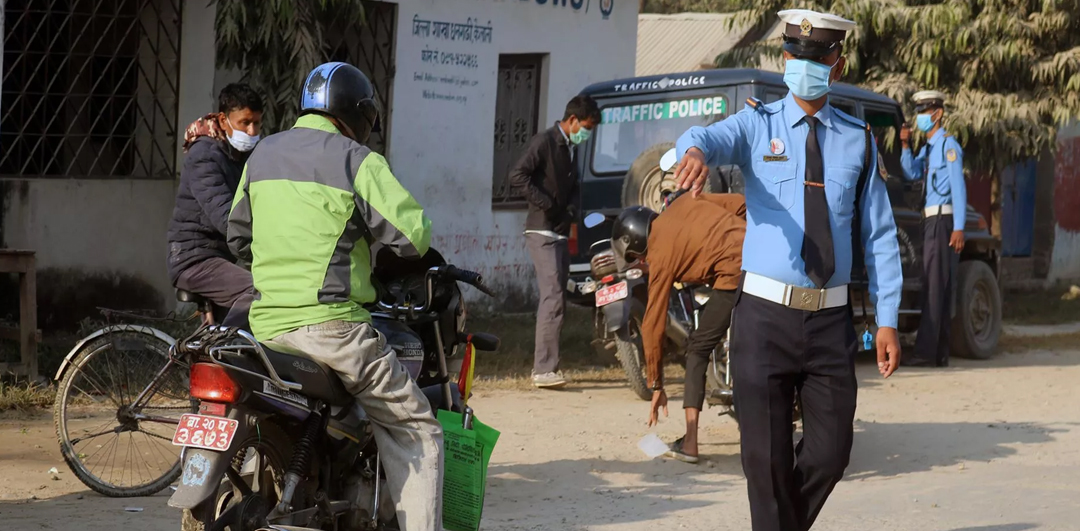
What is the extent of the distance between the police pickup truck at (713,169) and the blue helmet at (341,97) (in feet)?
14.1

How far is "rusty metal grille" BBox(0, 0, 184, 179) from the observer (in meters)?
9.84

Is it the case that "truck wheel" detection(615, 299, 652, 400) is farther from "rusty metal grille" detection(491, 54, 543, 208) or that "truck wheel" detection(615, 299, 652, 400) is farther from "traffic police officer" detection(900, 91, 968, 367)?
"rusty metal grille" detection(491, 54, 543, 208)

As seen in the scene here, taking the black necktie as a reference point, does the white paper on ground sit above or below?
below

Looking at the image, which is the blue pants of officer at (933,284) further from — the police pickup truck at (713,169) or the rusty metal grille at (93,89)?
the rusty metal grille at (93,89)

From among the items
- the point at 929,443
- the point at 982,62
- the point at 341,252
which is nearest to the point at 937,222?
the point at 929,443

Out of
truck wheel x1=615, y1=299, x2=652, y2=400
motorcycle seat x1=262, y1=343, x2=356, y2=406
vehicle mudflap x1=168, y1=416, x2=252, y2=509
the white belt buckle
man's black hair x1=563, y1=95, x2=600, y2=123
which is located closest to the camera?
vehicle mudflap x1=168, y1=416, x2=252, y2=509

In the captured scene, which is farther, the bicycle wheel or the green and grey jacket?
the bicycle wheel

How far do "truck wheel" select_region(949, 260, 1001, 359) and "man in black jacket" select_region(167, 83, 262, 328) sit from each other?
287 inches

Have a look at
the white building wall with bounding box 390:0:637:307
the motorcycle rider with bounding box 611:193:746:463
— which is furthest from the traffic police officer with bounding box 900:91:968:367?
the motorcycle rider with bounding box 611:193:746:463

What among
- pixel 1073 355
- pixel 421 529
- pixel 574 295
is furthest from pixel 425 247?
pixel 1073 355

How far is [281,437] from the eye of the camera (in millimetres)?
4285

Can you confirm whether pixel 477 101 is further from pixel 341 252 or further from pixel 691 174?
pixel 691 174

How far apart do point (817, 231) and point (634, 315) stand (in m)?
4.04

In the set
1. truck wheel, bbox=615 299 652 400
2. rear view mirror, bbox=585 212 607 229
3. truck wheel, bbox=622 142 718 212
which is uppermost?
truck wheel, bbox=622 142 718 212
